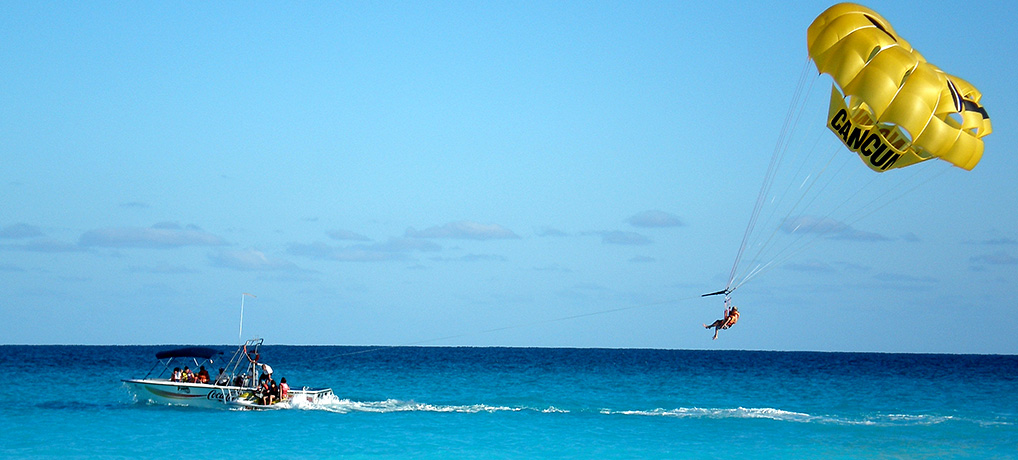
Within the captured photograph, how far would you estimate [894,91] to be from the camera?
14.2 m

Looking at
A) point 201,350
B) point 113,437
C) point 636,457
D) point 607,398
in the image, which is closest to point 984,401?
point 607,398

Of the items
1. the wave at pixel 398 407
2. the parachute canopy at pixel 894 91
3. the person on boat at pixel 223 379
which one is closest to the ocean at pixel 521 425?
the wave at pixel 398 407

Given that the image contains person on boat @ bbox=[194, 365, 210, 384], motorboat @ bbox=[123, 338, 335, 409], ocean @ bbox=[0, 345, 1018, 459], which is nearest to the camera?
ocean @ bbox=[0, 345, 1018, 459]

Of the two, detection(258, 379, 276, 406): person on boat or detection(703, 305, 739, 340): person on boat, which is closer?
detection(703, 305, 739, 340): person on boat

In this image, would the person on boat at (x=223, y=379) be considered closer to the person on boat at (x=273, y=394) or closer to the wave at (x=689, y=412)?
the person on boat at (x=273, y=394)

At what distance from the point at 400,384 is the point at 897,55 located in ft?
89.6

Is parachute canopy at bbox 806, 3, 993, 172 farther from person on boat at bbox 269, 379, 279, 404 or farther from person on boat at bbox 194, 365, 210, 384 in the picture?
person on boat at bbox 194, 365, 210, 384

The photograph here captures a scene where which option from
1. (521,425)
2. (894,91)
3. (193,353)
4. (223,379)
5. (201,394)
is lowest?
(521,425)

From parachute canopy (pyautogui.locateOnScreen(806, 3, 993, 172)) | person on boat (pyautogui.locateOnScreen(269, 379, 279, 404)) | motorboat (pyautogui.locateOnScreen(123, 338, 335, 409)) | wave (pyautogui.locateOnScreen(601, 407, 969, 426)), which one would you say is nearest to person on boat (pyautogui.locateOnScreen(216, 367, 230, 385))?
motorboat (pyautogui.locateOnScreen(123, 338, 335, 409))

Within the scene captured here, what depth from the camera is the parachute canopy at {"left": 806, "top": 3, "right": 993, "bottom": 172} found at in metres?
14.2

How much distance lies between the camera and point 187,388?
24.9 meters

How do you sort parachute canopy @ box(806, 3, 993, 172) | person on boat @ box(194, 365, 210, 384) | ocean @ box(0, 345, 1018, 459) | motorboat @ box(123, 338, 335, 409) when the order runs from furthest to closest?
person on boat @ box(194, 365, 210, 384)
motorboat @ box(123, 338, 335, 409)
ocean @ box(0, 345, 1018, 459)
parachute canopy @ box(806, 3, 993, 172)

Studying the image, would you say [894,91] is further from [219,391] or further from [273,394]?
[219,391]

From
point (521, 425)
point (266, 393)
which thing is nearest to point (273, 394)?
point (266, 393)
